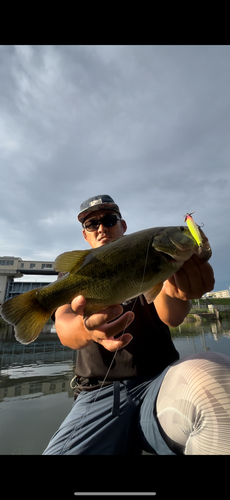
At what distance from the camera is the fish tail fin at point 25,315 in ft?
6.84

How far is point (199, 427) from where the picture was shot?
1780mm

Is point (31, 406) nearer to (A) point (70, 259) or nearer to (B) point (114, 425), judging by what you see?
(B) point (114, 425)

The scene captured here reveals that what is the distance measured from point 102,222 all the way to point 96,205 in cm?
34

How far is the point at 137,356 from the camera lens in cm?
293

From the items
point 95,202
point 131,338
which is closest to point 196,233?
point 131,338

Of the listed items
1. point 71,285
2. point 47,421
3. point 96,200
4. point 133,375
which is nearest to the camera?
point 71,285

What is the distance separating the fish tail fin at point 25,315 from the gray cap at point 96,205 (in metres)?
1.97

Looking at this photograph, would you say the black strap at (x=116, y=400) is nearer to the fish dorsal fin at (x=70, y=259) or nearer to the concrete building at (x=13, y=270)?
the fish dorsal fin at (x=70, y=259)

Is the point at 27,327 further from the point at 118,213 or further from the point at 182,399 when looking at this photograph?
the point at 118,213

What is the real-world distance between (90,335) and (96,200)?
2.45 meters

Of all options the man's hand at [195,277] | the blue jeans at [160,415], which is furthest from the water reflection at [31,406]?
the man's hand at [195,277]
